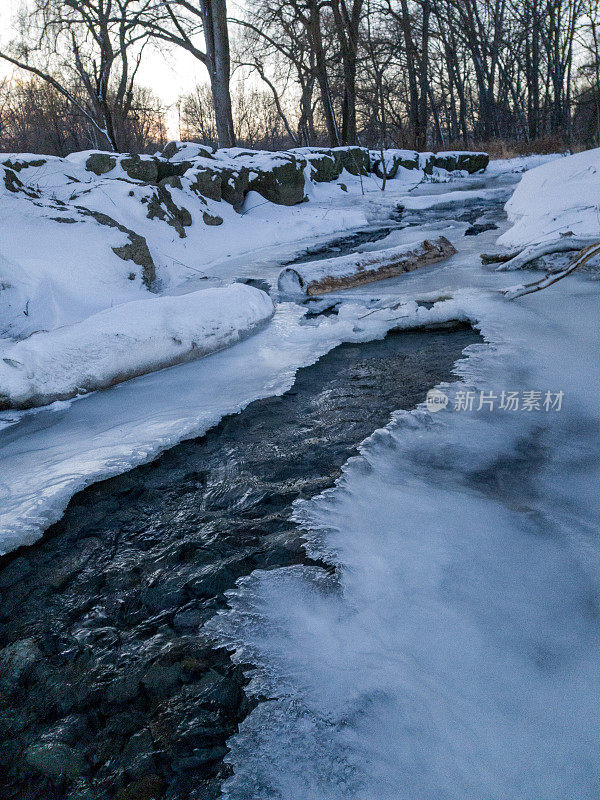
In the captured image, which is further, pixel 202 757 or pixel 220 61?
pixel 220 61

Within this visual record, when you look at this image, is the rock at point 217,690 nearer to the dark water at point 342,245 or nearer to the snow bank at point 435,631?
the snow bank at point 435,631

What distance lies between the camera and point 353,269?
4.93m

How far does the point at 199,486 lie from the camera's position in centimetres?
187

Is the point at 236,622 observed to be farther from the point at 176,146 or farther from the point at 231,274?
the point at 176,146

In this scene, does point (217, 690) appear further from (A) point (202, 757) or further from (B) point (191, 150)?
(B) point (191, 150)

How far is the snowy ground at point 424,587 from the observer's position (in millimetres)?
922

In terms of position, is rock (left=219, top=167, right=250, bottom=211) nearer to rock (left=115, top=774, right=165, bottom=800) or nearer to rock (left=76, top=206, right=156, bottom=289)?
rock (left=76, top=206, right=156, bottom=289)

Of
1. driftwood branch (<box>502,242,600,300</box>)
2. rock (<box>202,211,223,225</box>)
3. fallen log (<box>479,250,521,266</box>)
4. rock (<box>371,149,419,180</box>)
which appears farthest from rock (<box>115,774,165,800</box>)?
rock (<box>371,149,419,180</box>)

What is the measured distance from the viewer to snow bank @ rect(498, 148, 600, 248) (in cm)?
451

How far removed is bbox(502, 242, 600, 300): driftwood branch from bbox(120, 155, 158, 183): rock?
18.2ft

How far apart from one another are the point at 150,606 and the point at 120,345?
202 centimetres

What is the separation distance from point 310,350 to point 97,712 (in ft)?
8.16

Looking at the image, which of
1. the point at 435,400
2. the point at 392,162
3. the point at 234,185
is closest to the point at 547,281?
the point at 435,400

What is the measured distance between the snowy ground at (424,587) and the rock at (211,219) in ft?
16.5
